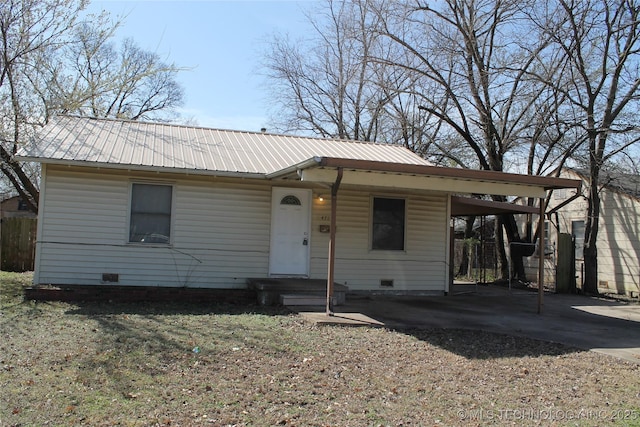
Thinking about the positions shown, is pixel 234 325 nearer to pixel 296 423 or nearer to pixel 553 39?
pixel 296 423

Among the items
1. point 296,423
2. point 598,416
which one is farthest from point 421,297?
point 296,423

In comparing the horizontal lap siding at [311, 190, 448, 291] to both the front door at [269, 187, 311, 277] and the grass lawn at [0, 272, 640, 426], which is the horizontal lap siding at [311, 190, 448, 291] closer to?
the front door at [269, 187, 311, 277]

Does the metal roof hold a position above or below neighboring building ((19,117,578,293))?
above

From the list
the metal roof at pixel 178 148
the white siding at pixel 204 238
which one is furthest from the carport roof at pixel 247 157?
the white siding at pixel 204 238

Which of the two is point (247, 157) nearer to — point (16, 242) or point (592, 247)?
point (16, 242)

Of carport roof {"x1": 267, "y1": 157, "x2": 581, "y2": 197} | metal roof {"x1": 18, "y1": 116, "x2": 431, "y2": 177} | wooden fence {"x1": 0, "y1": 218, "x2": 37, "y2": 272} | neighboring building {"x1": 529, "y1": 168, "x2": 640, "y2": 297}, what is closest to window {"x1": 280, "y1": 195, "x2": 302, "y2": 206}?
metal roof {"x1": 18, "y1": 116, "x2": 431, "y2": 177}

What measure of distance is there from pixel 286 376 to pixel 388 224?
6.88 metres

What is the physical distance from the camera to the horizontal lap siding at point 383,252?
11.3 metres

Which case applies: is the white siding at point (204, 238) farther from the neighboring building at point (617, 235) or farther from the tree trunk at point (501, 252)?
the neighboring building at point (617, 235)

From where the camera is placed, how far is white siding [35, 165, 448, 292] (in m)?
9.90

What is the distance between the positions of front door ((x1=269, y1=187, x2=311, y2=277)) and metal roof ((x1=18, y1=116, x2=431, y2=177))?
0.69 metres

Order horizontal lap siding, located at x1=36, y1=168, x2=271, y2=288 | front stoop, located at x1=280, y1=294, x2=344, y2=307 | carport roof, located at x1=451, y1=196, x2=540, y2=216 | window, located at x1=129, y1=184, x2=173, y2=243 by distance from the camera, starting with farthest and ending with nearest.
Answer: carport roof, located at x1=451, y1=196, x2=540, y2=216 < window, located at x1=129, y1=184, x2=173, y2=243 < horizontal lap siding, located at x1=36, y1=168, x2=271, y2=288 < front stoop, located at x1=280, y1=294, x2=344, y2=307

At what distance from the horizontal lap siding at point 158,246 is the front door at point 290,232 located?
179 millimetres

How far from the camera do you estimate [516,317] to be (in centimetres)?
971
